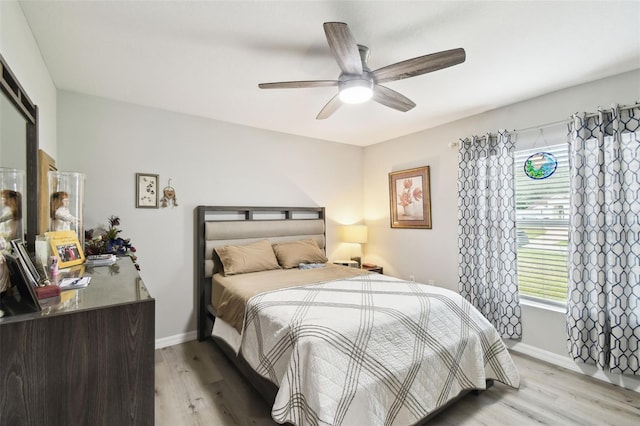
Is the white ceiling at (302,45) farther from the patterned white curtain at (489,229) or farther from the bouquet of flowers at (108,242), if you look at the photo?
the bouquet of flowers at (108,242)

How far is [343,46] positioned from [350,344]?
5.43 feet

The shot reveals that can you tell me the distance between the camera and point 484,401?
2168mm

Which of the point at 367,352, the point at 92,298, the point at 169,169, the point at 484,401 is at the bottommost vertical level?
the point at 484,401

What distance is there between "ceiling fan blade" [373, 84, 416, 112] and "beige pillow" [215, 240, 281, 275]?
206cm

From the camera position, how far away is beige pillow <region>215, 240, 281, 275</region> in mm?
3137

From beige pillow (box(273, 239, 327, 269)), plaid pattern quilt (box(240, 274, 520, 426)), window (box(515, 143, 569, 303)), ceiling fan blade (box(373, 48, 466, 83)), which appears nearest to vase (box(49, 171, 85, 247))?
plaid pattern quilt (box(240, 274, 520, 426))

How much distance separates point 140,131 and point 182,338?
2.27 m

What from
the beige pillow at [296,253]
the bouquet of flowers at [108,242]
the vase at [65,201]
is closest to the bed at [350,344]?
the beige pillow at [296,253]

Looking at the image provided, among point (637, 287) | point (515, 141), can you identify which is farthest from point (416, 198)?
point (637, 287)

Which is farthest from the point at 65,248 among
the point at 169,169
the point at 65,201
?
the point at 169,169

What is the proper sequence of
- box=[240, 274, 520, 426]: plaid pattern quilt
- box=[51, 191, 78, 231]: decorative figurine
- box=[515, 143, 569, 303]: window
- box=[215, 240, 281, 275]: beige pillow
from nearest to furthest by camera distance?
1. box=[240, 274, 520, 426]: plaid pattern quilt
2. box=[51, 191, 78, 231]: decorative figurine
3. box=[515, 143, 569, 303]: window
4. box=[215, 240, 281, 275]: beige pillow

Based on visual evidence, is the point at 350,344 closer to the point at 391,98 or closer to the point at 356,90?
the point at 356,90

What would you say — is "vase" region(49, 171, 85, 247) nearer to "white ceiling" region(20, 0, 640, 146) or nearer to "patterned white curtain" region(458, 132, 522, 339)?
"white ceiling" region(20, 0, 640, 146)

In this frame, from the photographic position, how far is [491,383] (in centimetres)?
231
